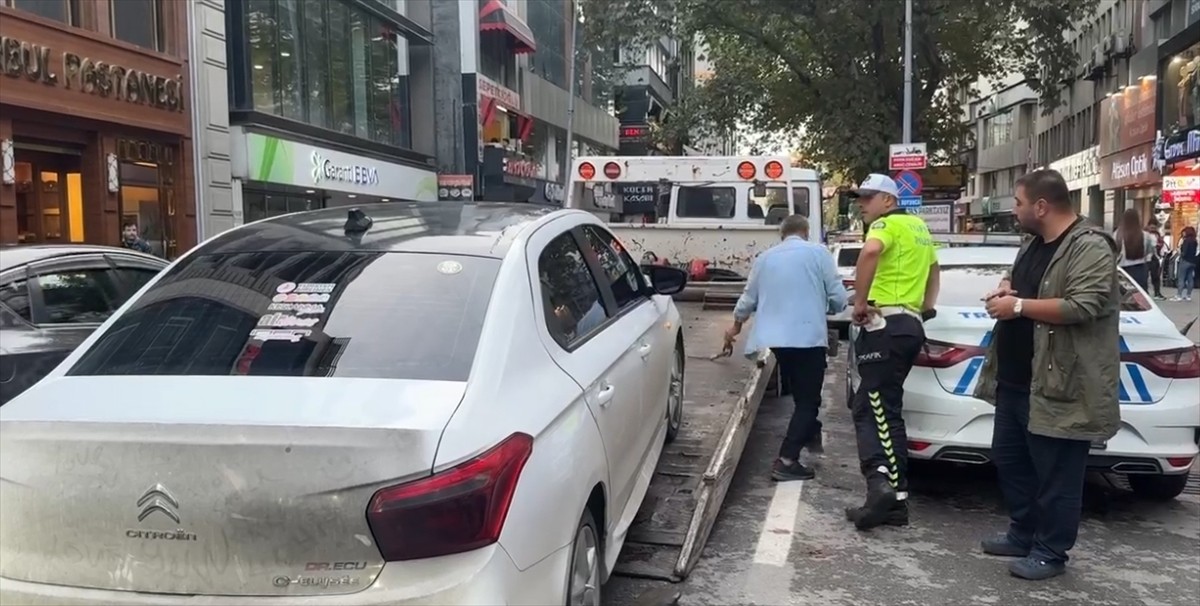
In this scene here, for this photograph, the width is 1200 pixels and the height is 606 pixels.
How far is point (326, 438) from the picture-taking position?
93.5 inches

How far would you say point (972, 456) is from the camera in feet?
16.9

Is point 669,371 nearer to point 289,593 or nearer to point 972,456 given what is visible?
point 972,456

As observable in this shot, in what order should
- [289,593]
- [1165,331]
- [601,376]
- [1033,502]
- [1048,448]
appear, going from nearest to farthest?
[289,593] < [601,376] < [1048,448] < [1033,502] < [1165,331]

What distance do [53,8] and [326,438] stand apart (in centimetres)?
1376

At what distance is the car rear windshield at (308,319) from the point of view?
2.81m

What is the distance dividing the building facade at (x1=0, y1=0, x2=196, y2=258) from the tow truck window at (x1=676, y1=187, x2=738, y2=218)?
28.3 feet

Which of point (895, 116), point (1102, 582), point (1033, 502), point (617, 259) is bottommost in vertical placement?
point (1102, 582)

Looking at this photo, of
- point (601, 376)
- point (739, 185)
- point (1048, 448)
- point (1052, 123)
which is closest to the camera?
point (601, 376)

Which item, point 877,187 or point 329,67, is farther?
point 329,67

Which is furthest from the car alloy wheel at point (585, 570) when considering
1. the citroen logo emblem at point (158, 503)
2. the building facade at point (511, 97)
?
the building facade at point (511, 97)

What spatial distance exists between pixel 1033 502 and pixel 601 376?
2.42 m

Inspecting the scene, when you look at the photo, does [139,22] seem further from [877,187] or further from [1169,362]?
[1169,362]

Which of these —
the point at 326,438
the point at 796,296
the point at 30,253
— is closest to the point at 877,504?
the point at 796,296

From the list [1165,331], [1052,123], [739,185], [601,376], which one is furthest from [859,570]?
[1052,123]
